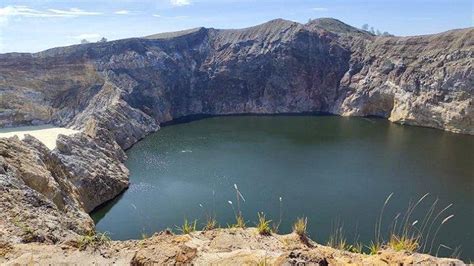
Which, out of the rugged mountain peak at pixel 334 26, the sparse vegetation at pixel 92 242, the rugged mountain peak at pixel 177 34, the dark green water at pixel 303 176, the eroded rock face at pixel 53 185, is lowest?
the dark green water at pixel 303 176

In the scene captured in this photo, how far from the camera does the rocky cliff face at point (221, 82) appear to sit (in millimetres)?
54156

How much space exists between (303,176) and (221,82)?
4227 cm

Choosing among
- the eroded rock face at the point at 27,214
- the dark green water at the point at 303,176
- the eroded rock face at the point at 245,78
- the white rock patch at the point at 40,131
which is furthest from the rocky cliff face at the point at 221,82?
the eroded rock face at the point at 27,214

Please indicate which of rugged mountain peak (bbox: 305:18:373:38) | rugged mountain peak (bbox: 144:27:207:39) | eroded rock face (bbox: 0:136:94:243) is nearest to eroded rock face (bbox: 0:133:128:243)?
eroded rock face (bbox: 0:136:94:243)

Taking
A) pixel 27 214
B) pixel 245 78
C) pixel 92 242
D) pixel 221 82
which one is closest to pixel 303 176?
pixel 27 214

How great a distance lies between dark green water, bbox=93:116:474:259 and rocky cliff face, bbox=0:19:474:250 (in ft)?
12.1

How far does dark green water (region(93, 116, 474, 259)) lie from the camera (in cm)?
2978

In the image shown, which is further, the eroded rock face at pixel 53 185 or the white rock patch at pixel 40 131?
the white rock patch at pixel 40 131

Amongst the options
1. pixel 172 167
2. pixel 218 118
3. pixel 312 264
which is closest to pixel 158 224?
pixel 172 167

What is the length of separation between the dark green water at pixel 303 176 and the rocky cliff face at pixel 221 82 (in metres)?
3.69

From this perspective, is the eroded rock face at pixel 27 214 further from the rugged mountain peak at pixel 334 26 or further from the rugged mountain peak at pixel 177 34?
the rugged mountain peak at pixel 334 26

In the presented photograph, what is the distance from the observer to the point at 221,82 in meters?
79.6

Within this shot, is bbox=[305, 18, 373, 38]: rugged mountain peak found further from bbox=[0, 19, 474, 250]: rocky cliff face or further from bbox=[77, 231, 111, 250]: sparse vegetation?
bbox=[77, 231, 111, 250]: sparse vegetation

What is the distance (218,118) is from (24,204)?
6320cm
